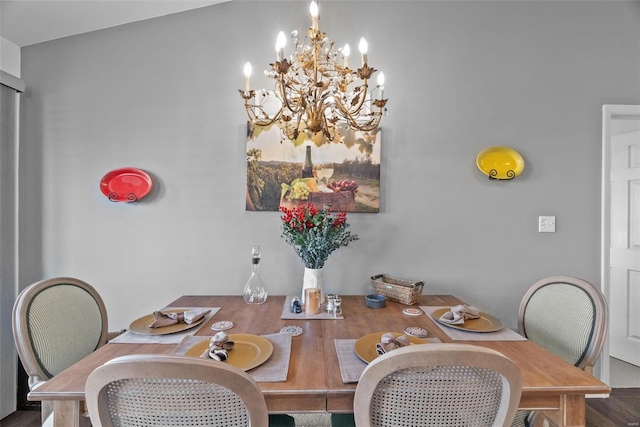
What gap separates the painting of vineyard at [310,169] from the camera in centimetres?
194

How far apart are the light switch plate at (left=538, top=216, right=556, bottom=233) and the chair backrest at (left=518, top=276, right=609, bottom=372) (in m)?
0.57

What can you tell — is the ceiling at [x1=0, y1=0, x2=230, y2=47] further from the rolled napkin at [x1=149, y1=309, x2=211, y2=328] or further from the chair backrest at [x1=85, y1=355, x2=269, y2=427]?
the chair backrest at [x1=85, y1=355, x2=269, y2=427]

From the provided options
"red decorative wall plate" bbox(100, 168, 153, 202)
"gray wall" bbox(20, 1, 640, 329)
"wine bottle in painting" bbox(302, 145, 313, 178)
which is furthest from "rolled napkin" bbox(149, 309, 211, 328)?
"wine bottle in painting" bbox(302, 145, 313, 178)

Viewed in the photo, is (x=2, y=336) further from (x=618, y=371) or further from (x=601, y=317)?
(x=618, y=371)

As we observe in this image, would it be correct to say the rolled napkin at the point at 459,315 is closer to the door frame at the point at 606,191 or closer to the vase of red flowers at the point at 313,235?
the vase of red flowers at the point at 313,235

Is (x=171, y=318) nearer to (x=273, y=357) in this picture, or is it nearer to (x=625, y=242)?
(x=273, y=357)

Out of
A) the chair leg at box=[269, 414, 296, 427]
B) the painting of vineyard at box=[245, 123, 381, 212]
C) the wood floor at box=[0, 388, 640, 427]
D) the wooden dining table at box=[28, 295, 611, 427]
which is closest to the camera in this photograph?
the wooden dining table at box=[28, 295, 611, 427]

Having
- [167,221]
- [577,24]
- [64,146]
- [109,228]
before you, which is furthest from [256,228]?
[577,24]

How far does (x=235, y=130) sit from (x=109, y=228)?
102cm

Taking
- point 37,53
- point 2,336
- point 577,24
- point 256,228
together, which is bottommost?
point 2,336

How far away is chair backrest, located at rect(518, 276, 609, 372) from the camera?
4.31 feet

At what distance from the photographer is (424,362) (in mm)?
730

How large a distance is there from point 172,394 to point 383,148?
1.69 metres

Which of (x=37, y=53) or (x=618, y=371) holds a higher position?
(x=37, y=53)
